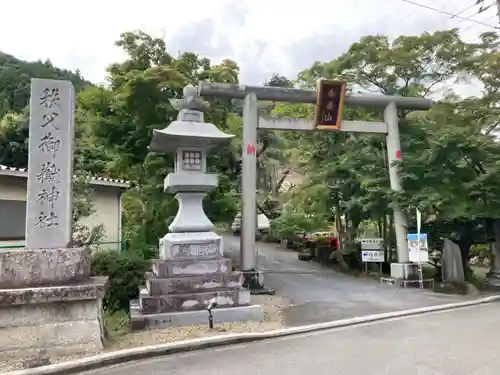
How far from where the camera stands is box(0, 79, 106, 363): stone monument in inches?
236

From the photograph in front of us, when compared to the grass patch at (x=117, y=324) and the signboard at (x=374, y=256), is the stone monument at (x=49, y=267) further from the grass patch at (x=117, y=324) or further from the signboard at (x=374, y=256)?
the signboard at (x=374, y=256)

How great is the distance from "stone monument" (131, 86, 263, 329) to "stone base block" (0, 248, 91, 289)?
2.02 meters

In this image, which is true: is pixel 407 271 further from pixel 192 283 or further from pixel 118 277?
pixel 118 277

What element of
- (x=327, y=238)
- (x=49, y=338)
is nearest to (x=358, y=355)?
(x=49, y=338)

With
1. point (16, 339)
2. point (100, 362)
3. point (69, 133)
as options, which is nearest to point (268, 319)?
point (100, 362)

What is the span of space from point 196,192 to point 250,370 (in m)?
4.38

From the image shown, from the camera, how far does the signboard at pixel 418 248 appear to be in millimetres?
12977

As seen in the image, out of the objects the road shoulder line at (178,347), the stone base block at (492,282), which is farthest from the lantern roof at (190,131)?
the stone base block at (492,282)

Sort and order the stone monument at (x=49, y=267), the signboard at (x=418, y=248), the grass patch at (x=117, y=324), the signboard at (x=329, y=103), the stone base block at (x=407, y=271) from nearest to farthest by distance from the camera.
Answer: the stone monument at (x=49, y=267) → the grass patch at (x=117, y=324) → the signboard at (x=418, y=248) → the signboard at (x=329, y=103) → the stone base block at (x=407, y=271)

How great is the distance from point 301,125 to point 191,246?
664 cm

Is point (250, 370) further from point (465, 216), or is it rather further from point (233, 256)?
point (233, 256)

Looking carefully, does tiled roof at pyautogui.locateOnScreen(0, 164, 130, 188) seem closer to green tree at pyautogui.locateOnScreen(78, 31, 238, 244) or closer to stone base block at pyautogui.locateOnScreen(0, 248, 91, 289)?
green tree at pyautogui.locateOnScreen(78, 31, 238, 244)

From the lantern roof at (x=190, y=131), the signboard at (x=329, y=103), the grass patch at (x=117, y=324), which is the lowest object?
the grass patch at (x=117, y=324)

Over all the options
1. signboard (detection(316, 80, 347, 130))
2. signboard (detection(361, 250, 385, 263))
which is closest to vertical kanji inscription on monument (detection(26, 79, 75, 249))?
signboard (detection(316, 80, 347, 130))
